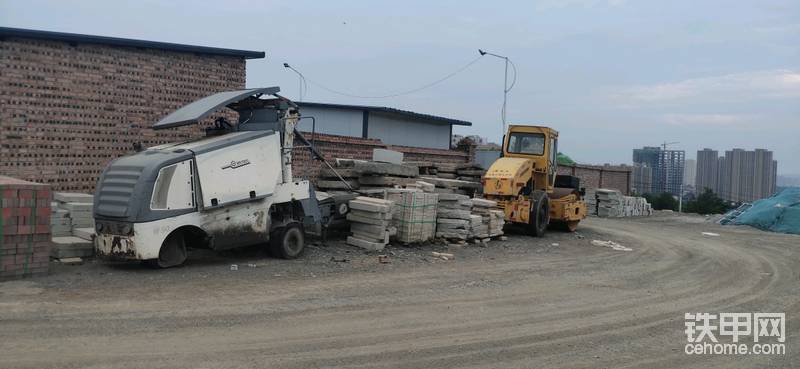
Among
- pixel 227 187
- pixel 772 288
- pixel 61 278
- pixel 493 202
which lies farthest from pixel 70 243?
pixel 772 288

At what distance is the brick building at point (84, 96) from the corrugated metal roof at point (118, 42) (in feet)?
0.06

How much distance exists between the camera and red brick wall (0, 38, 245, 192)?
462 inches

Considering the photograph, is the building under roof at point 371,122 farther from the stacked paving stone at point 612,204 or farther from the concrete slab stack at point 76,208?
the concrete slab stack at point 76,208

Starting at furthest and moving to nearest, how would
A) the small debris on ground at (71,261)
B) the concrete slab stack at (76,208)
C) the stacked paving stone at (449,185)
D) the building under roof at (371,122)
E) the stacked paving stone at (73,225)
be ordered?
the building under roof at (371,122) < the stacked paving stone at (449,185) < the concrete slab stack at (76,208) < the stacked paving stone at (73,225) < the small debris on ground at (71,261)

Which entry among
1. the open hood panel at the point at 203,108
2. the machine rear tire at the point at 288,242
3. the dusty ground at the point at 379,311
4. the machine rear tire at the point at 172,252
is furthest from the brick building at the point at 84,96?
the machine rear tire at the point at 288,242

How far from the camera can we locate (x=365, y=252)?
41.6ft

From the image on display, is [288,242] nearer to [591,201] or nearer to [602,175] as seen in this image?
[591,201]

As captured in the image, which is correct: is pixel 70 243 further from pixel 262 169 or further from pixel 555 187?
pixel 555 187

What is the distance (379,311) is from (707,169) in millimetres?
51688

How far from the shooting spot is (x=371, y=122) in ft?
81.8

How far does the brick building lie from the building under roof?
8663 millimetres

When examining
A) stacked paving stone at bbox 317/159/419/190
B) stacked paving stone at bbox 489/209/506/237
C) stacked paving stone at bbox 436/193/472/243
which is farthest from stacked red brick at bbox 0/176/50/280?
stacked paving stone at bbox 489/209/506/237

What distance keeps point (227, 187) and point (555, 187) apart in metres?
11.8

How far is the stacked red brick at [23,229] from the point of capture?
8.84 metres
